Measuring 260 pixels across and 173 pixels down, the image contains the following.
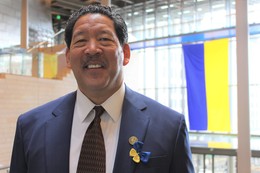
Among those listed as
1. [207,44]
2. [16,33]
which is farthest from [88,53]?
[16,33]

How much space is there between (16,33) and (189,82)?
7.85 meters

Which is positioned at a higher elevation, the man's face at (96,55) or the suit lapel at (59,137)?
the man's face at (96,55)

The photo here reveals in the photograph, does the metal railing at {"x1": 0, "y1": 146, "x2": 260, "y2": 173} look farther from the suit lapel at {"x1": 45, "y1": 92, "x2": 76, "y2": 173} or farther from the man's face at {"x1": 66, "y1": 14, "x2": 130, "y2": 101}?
the man's face at {"x1": 66, "y1": 14, "x2": 130, "y2": 101}

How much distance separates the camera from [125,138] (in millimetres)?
1384

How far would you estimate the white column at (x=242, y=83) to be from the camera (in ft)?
13.0

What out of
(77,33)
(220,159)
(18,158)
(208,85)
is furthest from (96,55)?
(220,159)

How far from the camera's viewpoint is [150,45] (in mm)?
10367

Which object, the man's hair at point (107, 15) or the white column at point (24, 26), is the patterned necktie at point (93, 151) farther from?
the white column at point (24, 26)

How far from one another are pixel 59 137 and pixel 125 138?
0.32m

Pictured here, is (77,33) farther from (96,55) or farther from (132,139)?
(132,139)

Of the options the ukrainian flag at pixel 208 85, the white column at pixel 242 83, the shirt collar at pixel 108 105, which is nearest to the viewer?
the shirt collar at pixel 108 105

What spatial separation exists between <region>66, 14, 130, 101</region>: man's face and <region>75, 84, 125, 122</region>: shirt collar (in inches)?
1.2

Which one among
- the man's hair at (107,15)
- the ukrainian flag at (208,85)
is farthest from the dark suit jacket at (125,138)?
the ukrainian flag at (208,85)

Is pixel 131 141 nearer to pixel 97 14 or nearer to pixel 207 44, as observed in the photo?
pixel 97 14
